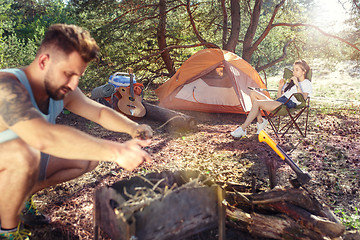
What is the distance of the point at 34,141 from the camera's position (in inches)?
56.8

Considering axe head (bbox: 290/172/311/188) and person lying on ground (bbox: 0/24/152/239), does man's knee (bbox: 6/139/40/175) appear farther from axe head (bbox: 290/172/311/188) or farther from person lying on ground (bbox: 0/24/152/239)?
axe head (bbox: 290/172/311/188)

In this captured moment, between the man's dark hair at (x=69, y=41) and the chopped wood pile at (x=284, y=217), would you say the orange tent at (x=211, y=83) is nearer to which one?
the chopped wood pile at (x=284, y=217)

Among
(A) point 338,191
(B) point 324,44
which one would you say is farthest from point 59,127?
(B) point 324,44

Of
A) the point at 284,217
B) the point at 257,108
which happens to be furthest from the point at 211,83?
the point at 284,217

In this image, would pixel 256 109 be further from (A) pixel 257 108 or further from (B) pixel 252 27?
(B) pixel 252 27

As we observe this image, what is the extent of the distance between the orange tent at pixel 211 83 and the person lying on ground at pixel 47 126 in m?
5.32

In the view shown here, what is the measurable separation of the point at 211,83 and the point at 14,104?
20.6 ft

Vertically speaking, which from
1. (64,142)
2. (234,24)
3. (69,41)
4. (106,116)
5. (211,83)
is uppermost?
(234,24)

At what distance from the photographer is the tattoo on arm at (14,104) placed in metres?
1.47

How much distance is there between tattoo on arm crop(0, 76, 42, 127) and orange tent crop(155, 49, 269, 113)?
19.7ft

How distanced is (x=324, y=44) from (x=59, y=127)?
34.4 ft

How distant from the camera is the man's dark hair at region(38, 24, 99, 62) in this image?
1.67 meters

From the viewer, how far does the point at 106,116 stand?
2215mm

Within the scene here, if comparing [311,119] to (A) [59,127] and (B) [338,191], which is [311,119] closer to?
(B) [338,191]
